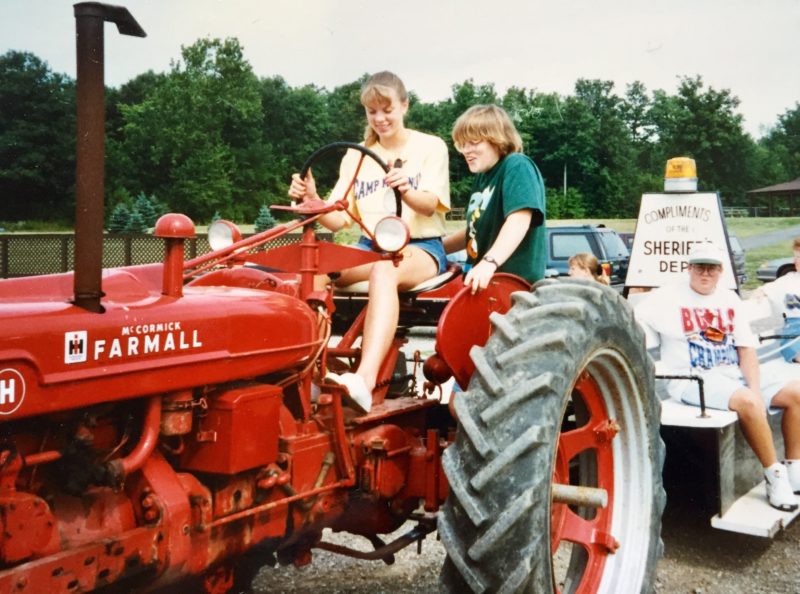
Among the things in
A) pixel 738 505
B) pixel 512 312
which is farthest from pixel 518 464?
pixel 738 505

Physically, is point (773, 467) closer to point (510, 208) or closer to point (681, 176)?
point (510, 208)

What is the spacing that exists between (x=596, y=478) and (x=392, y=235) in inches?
49.7

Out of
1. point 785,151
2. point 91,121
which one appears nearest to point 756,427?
point 91,121

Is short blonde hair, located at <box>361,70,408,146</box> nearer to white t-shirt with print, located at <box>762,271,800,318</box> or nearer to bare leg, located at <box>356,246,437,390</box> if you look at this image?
bare leg, located at <box>356,246,437,390</box>

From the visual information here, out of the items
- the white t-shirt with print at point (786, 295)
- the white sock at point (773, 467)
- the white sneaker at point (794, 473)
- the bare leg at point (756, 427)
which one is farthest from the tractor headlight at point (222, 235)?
the white t-shirt with print at point (786, 295)

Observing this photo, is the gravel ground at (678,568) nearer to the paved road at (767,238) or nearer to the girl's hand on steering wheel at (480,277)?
the girl's hand on steering wheel at (480,277)

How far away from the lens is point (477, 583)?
8.28ft

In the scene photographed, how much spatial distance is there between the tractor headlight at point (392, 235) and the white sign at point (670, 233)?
4.89 metres

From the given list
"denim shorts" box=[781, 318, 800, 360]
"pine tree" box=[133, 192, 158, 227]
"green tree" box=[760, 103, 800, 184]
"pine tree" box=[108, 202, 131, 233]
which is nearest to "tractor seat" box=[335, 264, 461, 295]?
"denim shorts" box=[781, 318, 800, 360]

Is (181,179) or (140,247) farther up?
(181,179)

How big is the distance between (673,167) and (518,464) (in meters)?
5.79

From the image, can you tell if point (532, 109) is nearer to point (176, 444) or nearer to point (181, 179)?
point (181, 179)

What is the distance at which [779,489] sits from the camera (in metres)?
4.24

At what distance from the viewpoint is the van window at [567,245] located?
14022 millimetres
